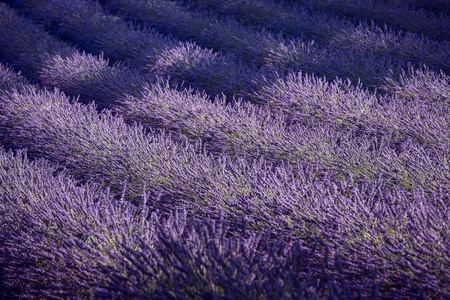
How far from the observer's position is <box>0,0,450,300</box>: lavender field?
1.38 meters

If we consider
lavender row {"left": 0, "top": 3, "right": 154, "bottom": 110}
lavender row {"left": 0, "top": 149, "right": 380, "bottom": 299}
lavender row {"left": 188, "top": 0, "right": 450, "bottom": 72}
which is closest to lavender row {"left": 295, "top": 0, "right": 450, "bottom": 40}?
lavender row {"left": 188, "top": 0, "right": 450, "bottom": 72}

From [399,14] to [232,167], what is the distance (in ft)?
14.9

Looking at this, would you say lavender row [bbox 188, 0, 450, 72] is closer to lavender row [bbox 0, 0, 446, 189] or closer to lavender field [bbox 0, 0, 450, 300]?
lavender field [bbox 0, 0, 450, 300]

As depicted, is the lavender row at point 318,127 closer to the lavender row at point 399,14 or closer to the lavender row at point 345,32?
the lavender row at point 345,32

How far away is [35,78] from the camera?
4375 mm

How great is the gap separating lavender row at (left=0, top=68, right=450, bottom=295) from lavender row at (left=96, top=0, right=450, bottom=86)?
77.9 inches

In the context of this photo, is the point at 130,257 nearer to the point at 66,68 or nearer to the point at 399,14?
the point at 66,68

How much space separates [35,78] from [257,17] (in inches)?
147

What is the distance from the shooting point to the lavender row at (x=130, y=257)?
1.21m

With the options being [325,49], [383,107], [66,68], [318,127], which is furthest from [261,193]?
[66,68]

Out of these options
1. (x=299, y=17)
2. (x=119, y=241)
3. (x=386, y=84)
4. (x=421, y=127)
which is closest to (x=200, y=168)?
(x=119, y=241)

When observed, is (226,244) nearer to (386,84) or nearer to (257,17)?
(386,84)

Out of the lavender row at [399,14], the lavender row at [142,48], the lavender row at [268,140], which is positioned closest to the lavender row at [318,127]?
the lavender row at [268,140]

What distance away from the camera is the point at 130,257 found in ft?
4.11
